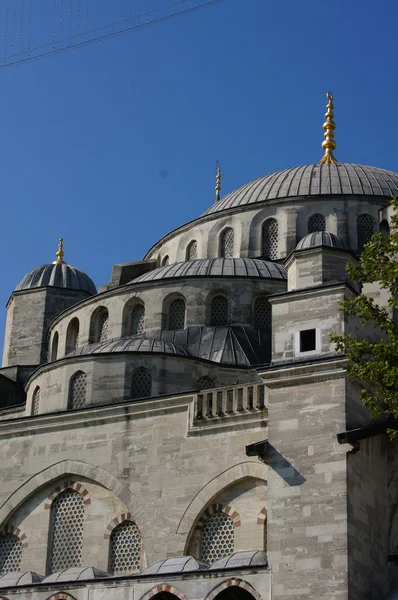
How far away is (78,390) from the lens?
26266 millimetres

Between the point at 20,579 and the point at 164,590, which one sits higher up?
the point at 20,579

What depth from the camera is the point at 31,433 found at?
83.6ft

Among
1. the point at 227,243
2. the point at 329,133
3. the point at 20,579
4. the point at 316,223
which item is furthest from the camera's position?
the point at 329,133

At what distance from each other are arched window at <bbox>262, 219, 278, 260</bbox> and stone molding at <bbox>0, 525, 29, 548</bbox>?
509 inches

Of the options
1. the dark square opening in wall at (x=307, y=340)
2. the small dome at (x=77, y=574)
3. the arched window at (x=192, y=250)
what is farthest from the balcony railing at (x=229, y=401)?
the arched window at (x=192, y=250)

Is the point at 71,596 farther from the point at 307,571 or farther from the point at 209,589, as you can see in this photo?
the point at 307,571

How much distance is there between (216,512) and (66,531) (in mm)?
3798

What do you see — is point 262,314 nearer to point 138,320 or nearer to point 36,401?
point 138,320

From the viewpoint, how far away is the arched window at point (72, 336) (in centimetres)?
3062

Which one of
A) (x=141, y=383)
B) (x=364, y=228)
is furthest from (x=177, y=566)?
(x=364, y=228)

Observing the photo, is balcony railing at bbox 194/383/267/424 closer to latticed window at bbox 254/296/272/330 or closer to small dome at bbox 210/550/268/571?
small dome at bbox 210/550/268/571

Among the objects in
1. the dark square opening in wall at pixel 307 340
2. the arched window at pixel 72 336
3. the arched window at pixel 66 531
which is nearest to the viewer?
the dark square opening in wall at pixel 307 340

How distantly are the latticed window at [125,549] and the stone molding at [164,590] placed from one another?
299 centimetres

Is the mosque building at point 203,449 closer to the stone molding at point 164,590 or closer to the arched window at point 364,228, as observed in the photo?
the stone molding at point 164,590
